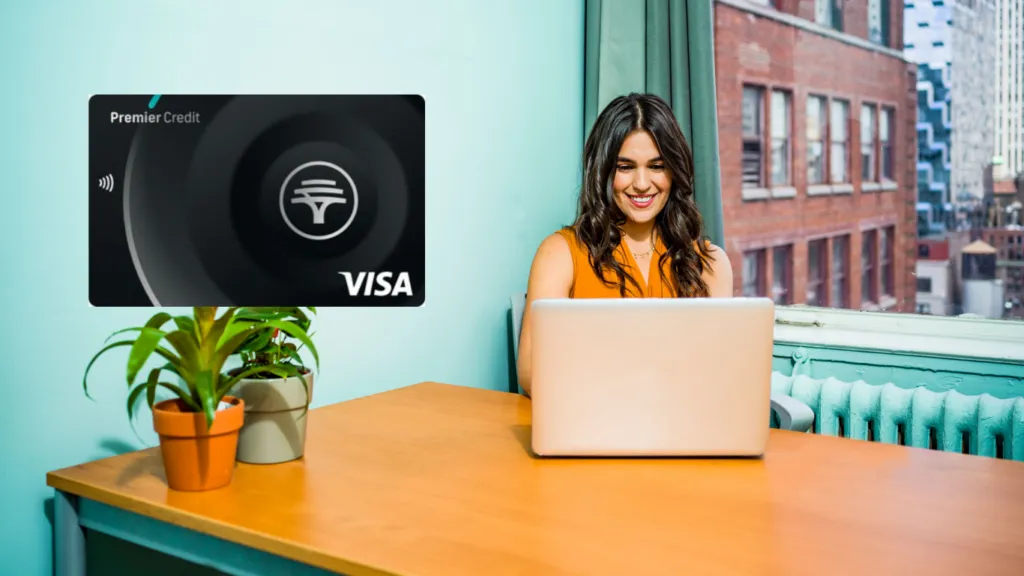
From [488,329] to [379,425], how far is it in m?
0.89

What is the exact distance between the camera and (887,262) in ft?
8.86

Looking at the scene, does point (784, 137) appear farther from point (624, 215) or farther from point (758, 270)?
point (624, 215)

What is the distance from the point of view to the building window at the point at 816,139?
281cm

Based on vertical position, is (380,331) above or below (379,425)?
above

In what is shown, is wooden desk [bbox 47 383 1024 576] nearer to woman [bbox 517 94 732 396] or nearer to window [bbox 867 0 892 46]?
woman [bbox 517 94 732 396]

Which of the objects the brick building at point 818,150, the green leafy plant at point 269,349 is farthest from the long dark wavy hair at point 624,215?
the green leafy plant at point 269,349

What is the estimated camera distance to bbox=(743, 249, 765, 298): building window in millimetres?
2906

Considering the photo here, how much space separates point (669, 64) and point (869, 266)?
867 millimetres

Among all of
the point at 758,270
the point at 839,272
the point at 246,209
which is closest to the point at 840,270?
the point at 839,272

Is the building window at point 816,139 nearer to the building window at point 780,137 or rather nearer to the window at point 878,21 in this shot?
the building window at point 780,137

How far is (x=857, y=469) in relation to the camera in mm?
1335

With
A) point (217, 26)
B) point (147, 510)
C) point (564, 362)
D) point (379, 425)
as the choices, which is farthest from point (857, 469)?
point (217, 26)

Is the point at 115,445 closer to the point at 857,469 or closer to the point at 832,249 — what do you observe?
the point at 857,469

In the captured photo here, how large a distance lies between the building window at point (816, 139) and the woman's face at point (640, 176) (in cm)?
97
